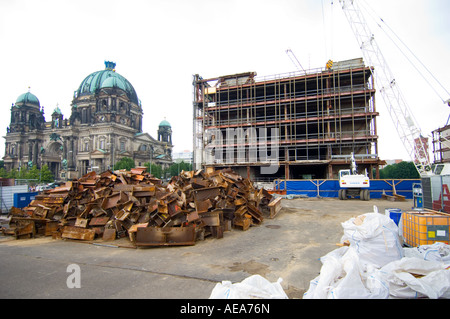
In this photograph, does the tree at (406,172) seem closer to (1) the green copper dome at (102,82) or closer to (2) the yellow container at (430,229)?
(2) the yellow container at (430,229)

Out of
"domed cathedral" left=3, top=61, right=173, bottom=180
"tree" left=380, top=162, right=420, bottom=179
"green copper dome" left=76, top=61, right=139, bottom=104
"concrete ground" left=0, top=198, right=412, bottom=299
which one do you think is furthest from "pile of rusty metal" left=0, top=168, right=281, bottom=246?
"tree" left=380, top=162, right=420, bottom=179

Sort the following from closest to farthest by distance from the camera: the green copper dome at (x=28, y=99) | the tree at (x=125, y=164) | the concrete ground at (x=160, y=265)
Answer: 1. the concrete ground at (x=160, y=265)
2. the tree at (x=125, y=164)
3. the green copper dome at (x=28, y=99)

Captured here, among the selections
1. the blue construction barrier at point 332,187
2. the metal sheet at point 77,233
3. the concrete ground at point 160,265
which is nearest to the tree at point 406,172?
the blue construction barrier at point 332,187

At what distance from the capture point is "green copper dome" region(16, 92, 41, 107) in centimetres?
7656

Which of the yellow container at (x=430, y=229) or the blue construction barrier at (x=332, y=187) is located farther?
the blue construction barrier at (x=332, y=187)

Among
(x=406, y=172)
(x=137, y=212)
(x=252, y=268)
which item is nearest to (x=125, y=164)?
(x=137, y=212)

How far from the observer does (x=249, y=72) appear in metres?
41.0

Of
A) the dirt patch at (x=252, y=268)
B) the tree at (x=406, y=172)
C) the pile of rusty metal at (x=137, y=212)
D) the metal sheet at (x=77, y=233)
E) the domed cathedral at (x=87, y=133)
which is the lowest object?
the dirt patch at (x=252, y=268)

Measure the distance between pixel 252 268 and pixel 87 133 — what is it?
72.3m

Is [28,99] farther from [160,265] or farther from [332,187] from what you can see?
[160,265]

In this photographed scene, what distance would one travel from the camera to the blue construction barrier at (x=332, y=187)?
21062 mm

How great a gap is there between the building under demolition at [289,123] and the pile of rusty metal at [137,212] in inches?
1019
